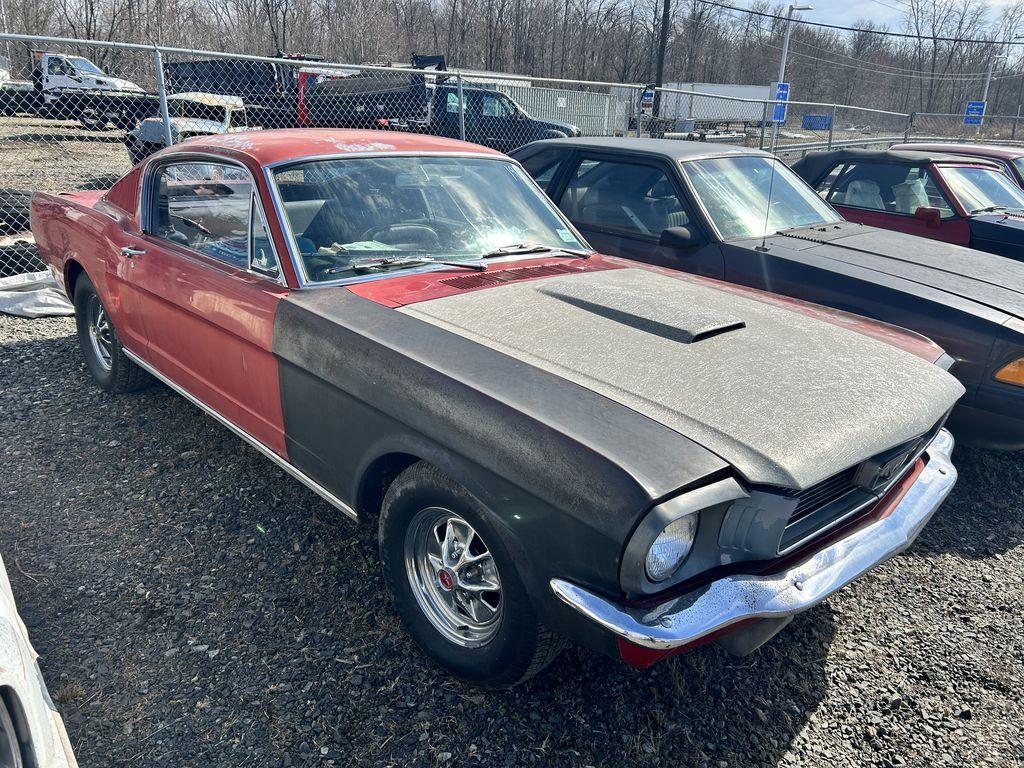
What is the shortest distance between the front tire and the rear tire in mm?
2605

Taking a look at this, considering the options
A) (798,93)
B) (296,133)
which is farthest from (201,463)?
(798,93)

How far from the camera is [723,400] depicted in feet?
6.95

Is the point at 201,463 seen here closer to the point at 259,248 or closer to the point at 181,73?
the point at 259,248

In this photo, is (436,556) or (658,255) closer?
(436,556)

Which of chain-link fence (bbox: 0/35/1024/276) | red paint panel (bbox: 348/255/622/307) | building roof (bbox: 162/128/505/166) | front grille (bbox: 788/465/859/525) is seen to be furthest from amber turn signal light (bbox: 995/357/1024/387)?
chain-link fence (bbox: 0/35/1024/276)

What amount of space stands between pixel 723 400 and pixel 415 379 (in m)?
0.93

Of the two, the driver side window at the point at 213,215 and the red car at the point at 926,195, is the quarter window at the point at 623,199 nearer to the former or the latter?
the red car at the point at 926,195

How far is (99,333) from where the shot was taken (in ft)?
14.8

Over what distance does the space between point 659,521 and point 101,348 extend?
413 centimetres

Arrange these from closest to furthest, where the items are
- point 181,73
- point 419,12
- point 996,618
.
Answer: point 996,618 < point 181,73 < point 419,12

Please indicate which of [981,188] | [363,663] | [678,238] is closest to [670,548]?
[363,663]

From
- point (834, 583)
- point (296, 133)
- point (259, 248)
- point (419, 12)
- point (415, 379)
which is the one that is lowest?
point (834, 583)

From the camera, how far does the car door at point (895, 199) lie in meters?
6.12

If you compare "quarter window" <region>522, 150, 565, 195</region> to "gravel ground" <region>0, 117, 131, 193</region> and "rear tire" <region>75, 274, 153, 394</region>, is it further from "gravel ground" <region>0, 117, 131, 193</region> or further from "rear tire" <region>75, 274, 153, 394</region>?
"gravel ground" <region>0, 117, 131, 193</region>
